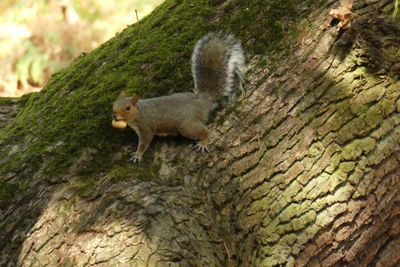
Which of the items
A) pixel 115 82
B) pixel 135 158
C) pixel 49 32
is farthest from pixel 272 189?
pixel 49 32

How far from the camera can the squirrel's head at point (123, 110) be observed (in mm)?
3088

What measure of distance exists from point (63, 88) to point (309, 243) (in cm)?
183

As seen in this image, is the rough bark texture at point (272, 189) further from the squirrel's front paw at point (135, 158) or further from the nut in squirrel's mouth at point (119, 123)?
the nut in squirrel's mouth at point (119, 123)

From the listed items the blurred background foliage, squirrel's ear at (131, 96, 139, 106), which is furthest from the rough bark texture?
the blurred background foliage

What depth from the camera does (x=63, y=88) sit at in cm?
359

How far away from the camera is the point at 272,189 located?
279 cm

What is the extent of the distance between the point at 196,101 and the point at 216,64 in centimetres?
26

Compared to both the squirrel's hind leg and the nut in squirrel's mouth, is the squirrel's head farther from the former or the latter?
the squirrel's hind leg

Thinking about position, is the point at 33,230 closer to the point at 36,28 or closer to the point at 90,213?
the point at 90,213

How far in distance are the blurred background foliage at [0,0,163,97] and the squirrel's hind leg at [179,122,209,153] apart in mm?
5353

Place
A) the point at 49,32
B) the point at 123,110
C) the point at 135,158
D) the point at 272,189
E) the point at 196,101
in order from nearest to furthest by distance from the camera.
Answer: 1. the point at 272,189
2. the point at 135,158
3. the point at 123,110
4. the point at 196,101
5. the point at 49,32

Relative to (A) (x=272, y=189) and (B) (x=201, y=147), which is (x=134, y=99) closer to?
(B) (x=201, y=147)

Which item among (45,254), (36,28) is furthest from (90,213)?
(36,28)

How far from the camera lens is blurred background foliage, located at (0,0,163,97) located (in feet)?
26.7
